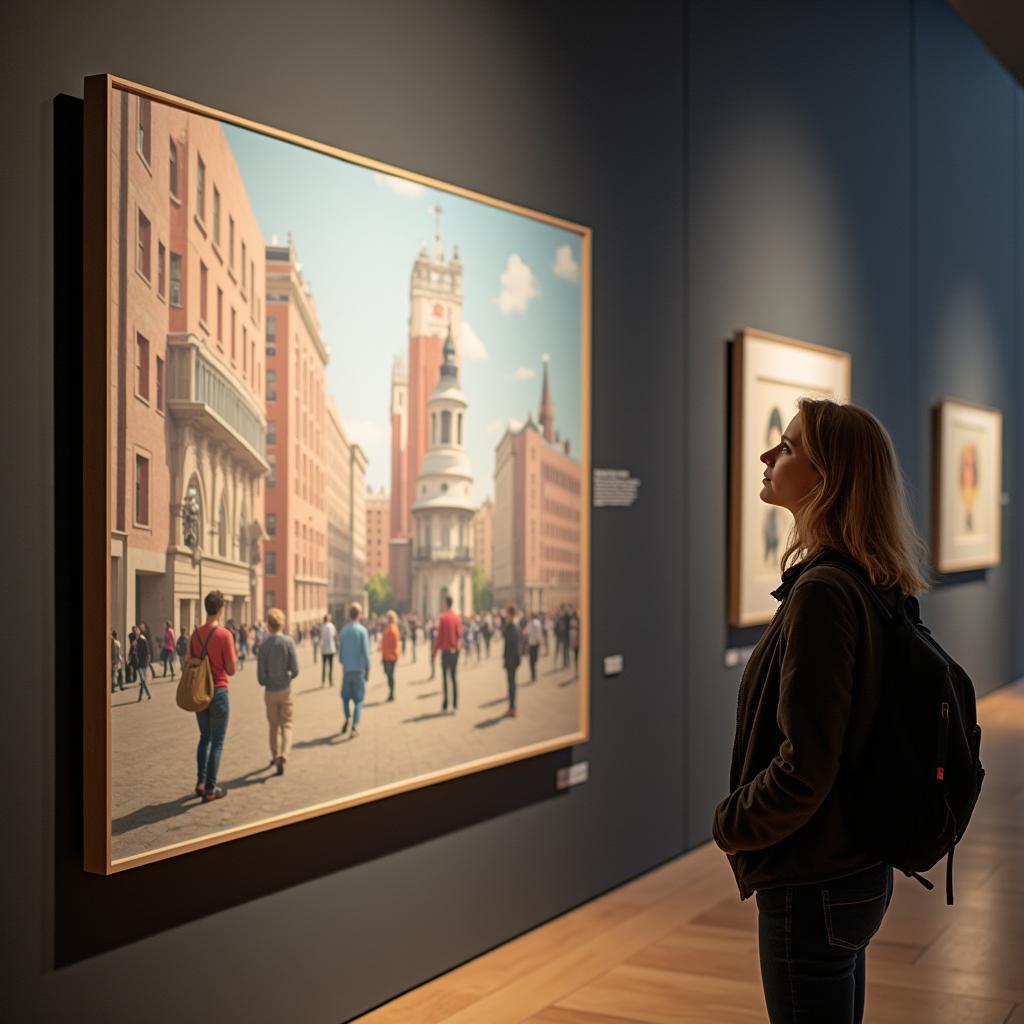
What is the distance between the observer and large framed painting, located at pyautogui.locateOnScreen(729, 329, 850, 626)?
26.5 feet

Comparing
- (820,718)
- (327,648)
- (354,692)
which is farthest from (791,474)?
(354,692)

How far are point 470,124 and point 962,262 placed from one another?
349 inches

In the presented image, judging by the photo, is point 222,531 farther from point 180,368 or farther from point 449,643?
point 449,643

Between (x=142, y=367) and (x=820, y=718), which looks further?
(x=142, y=367)

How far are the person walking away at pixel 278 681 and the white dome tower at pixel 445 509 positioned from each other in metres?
0.78

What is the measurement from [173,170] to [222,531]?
1121mm

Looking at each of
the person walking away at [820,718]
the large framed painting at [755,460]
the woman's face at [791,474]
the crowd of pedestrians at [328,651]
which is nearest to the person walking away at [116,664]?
the crowd of pedestrians at [328,651]

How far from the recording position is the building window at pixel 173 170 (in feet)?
13.7

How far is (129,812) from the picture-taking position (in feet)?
13.3

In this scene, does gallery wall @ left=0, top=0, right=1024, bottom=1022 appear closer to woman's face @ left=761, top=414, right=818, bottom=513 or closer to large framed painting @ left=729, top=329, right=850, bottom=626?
large framed painting @ left=729, top=329, right=850, bottom=626

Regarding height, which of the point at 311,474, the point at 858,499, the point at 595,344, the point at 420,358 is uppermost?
the point at 595,344

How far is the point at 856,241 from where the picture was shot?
10320mm

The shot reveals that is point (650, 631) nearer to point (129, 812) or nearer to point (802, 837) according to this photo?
point (129, 812)

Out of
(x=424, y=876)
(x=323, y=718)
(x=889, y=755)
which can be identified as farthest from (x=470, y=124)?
(x=889, y=755)
